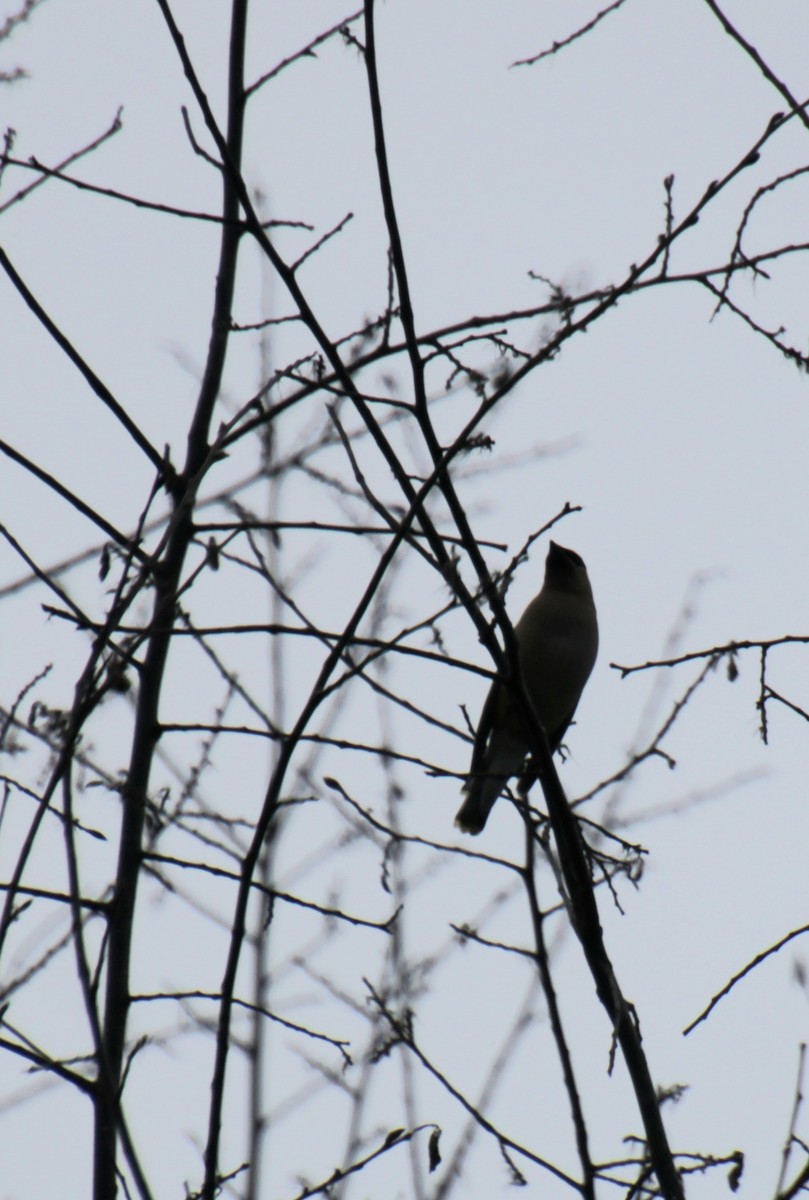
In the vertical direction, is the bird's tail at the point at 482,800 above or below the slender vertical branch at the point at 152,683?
above

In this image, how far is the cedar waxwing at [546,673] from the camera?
596cm

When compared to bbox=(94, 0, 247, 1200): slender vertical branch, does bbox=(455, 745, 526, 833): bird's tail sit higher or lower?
higher

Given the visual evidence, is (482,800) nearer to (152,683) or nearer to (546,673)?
(546,673)

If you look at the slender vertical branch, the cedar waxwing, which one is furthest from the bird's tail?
the slender vertical branch

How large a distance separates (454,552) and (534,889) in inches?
28.1

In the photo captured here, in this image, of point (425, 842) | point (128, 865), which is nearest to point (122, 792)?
point (128, 865)

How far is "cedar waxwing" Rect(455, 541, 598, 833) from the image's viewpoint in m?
5.96

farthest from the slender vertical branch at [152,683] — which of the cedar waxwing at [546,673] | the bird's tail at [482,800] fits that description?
the bird's tail at [482,800]

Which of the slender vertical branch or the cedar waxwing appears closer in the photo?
the slender vertical branch

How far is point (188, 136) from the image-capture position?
260 cm

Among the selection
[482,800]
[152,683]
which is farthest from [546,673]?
[152,683]

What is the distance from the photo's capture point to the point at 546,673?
6125mm

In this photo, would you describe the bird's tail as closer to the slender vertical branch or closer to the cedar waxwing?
the cedar waxwing

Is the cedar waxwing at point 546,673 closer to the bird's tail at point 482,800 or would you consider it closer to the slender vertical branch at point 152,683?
the bird's tail at point 482,800
